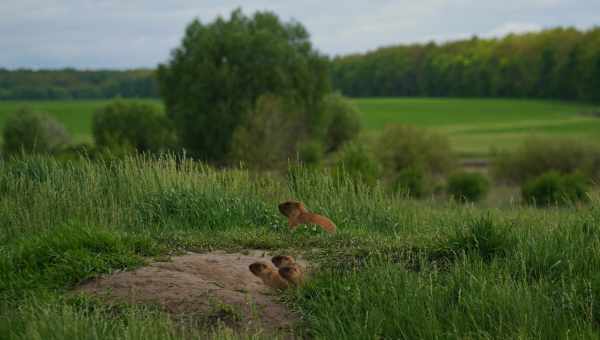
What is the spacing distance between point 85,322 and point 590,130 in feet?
257

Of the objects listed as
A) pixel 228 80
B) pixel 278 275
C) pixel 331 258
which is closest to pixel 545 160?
pixel 228 80

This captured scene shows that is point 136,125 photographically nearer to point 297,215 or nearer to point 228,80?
point 228,80

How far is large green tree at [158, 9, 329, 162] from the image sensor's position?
5206 centimetres

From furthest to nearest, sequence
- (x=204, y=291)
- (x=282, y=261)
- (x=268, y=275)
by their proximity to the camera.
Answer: (x=282, y=261), (x=268, y=275), (x=204, y=291)

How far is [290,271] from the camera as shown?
632cm

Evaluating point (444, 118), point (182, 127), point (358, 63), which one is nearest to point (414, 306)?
point (182, 127)

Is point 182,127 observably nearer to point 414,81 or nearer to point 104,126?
point 104,126

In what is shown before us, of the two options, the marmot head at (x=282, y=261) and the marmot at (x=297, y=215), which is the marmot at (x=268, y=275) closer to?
the marmot head at (x=282, y=261)

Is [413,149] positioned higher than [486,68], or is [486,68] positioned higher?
[486,68]

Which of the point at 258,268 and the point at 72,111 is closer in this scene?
the point at 258,268

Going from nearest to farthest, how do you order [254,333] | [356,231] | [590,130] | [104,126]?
[254,333], [356,231], [104,126], [590,130]

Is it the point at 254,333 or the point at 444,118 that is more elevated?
the point at 254,333

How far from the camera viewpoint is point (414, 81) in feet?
438

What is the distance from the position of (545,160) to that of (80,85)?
7184cm
